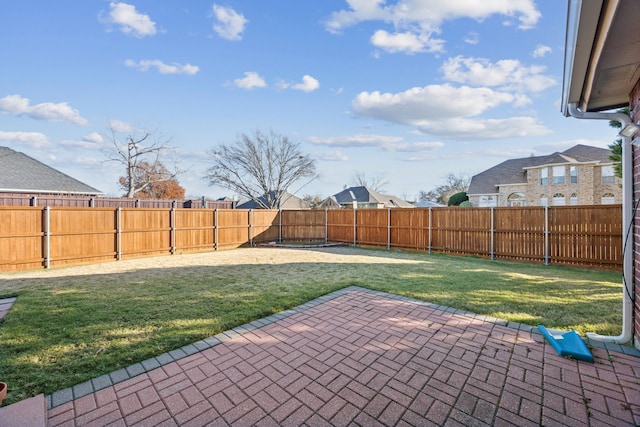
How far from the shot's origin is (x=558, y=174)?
2220 centimetres

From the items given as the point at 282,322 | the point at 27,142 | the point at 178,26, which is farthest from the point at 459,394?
the point at 27,142

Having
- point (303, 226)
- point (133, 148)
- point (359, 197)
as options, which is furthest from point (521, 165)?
point (133, 148)

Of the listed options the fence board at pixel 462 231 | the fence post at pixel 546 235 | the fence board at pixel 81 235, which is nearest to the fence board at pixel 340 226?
the fence board at pixel 462 231

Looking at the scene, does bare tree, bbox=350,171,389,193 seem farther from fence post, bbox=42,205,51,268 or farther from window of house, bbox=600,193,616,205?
fence post, bbox=42,205,51,268

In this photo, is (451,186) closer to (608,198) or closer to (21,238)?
(608,198)

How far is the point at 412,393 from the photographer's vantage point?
2.19m

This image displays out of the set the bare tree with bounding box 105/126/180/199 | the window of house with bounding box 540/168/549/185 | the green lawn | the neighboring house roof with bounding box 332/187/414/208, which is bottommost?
the green lawn

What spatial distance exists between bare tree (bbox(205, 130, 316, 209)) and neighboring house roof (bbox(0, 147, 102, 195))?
33.8 feet

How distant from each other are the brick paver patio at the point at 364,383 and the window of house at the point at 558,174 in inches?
988

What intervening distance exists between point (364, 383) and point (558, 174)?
89.6ft

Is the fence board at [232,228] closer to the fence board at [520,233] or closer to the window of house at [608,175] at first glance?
the fence board at [520,233]

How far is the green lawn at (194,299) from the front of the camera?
2.78 meters

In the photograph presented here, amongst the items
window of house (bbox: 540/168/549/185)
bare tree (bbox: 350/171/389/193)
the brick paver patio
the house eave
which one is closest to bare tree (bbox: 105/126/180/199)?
the brick paver patio

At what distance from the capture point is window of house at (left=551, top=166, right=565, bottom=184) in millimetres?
22062
